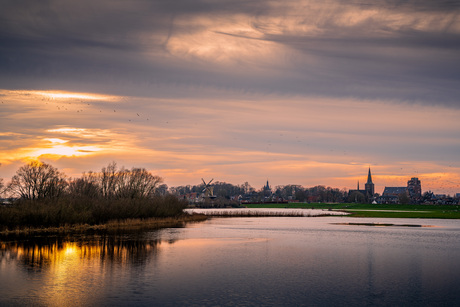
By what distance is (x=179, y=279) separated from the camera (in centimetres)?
2778

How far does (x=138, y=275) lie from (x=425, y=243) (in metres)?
36.0

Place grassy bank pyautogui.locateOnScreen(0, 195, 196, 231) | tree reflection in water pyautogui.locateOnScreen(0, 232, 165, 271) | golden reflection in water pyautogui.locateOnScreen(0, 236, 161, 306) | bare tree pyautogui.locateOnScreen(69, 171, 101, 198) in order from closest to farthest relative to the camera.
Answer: golden reflection in water pyautogui.locateOnScreen(0, 236, 161, 306)
tree reflection in water pyautogui.locateOnScreen(0, 232, 165, 271)
grassy bank pyautogui.locateOnScreen(0, 195, 196, 231)
bare tree pyautogui.locateOnScreen(69, 171, 101, 198)

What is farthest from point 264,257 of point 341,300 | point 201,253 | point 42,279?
point 42,279

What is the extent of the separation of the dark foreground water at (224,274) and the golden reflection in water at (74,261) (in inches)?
2.8

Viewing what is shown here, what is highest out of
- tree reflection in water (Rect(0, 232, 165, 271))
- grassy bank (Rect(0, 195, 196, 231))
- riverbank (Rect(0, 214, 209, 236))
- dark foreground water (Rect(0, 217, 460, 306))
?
grassy bank (Rect(0, 195, 196, 231))

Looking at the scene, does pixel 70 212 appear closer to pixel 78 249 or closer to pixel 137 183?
pixel 78 249

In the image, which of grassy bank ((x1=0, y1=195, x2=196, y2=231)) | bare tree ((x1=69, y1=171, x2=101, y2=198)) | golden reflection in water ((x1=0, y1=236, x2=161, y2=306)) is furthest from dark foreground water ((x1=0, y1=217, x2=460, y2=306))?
bare tree ((x1=69, y1=171, x2=101, y2=198))

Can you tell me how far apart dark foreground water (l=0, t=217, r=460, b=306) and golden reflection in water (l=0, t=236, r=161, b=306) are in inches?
2.8

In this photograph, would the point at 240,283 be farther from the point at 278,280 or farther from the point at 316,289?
the point at 316,289

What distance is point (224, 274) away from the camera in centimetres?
2967

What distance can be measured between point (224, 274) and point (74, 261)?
12.7m

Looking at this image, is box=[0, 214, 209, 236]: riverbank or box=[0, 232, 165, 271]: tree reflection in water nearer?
box=[0, 232, 165, 271]: tree reflection in water

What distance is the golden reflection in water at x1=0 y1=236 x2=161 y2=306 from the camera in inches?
926

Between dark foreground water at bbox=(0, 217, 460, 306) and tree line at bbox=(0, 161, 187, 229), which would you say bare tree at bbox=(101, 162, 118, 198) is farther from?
dark foreground water at bbox=(0, 217, 460, 306)
